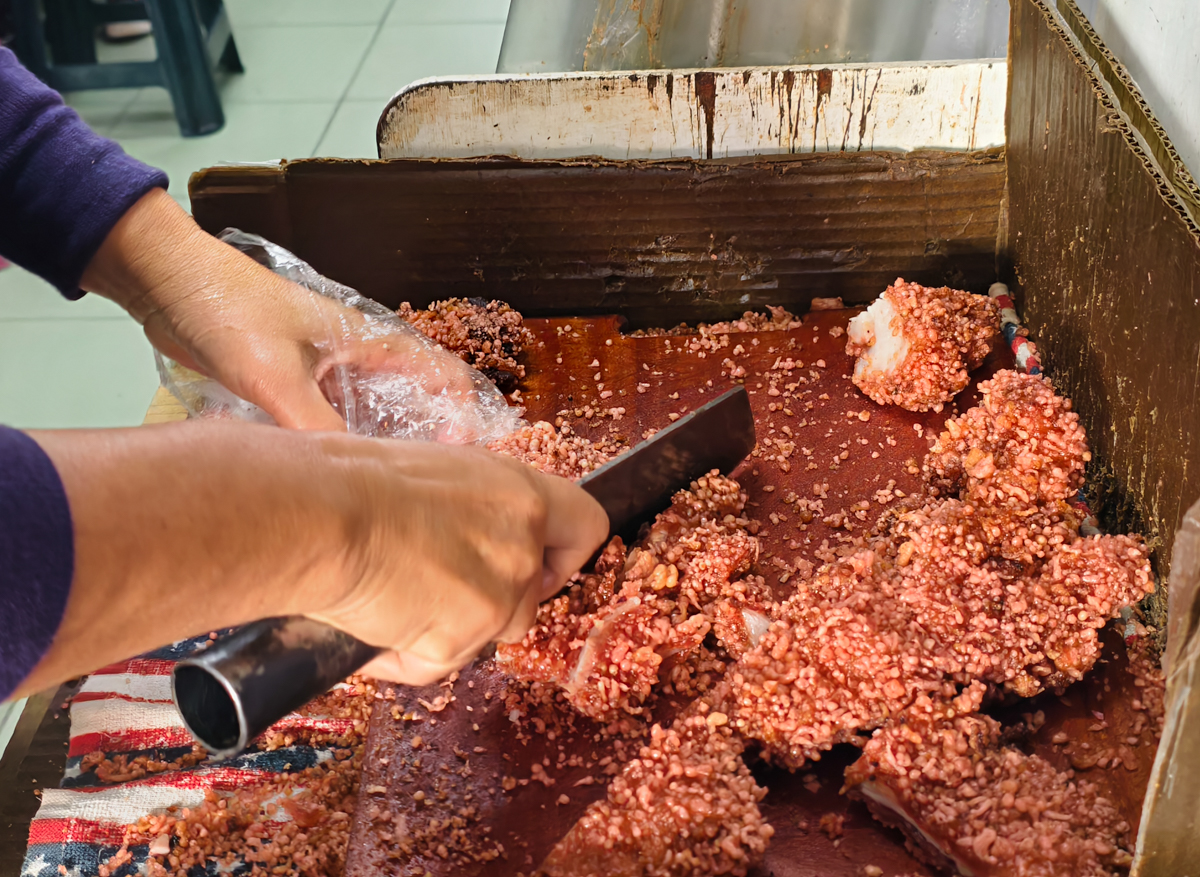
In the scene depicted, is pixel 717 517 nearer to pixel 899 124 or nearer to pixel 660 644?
pixel 660 644

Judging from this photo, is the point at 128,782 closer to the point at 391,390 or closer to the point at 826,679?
the point at 391,390

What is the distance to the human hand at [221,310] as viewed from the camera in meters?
1.32

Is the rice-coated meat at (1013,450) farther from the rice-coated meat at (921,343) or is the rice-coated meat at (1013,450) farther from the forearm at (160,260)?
the forearm at (160,260)

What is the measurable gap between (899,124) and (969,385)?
1.45 feet

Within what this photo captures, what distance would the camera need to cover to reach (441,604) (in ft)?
2.79

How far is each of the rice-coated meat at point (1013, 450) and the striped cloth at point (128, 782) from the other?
877 millimetres

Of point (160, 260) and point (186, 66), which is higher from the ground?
point (186, 66)

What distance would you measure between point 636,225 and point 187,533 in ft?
3.56

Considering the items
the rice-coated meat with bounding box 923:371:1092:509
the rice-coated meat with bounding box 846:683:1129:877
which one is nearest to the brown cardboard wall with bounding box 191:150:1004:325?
the rice-coated meat with bounding box 923:371:1092:509

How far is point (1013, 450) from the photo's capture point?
1.22m

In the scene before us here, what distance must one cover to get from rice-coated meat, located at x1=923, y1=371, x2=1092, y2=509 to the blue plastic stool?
353 cm

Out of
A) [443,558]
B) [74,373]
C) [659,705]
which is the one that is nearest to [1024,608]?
[659,705]

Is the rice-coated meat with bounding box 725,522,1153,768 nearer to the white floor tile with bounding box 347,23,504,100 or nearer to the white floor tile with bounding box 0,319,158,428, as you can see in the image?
the white floor tile with bounding box 0,319,158,428

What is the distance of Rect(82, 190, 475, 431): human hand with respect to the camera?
132 centimetres
